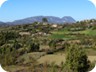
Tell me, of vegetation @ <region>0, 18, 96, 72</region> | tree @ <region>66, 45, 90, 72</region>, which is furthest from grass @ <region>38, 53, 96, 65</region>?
tree @ <region>66, 45, 90, 72</region>

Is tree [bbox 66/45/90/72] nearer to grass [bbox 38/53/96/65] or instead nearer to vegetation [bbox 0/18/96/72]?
vegetation [bbox 0/18/96/72]

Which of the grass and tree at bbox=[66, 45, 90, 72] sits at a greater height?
tree at bbox=[66, 45, 90, 72]

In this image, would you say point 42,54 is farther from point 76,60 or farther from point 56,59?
point 76,60

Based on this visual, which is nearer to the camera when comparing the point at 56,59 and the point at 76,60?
the point at 76,60

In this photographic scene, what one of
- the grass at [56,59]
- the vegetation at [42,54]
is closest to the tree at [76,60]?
the vegetation at [42,54]

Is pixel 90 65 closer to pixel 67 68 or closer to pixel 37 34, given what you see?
pixel 67 68

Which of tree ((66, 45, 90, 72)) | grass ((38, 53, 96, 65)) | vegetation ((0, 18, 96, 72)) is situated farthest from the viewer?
grass ((38, 53, 96, 65))

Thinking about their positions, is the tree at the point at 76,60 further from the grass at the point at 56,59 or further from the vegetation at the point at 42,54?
the grass at the point at 56,59

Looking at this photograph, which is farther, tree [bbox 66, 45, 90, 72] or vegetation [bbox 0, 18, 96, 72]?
vegetation [bbox 0, 18, 96, 72]

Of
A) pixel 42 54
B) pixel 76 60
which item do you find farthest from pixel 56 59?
pixel 76 60
